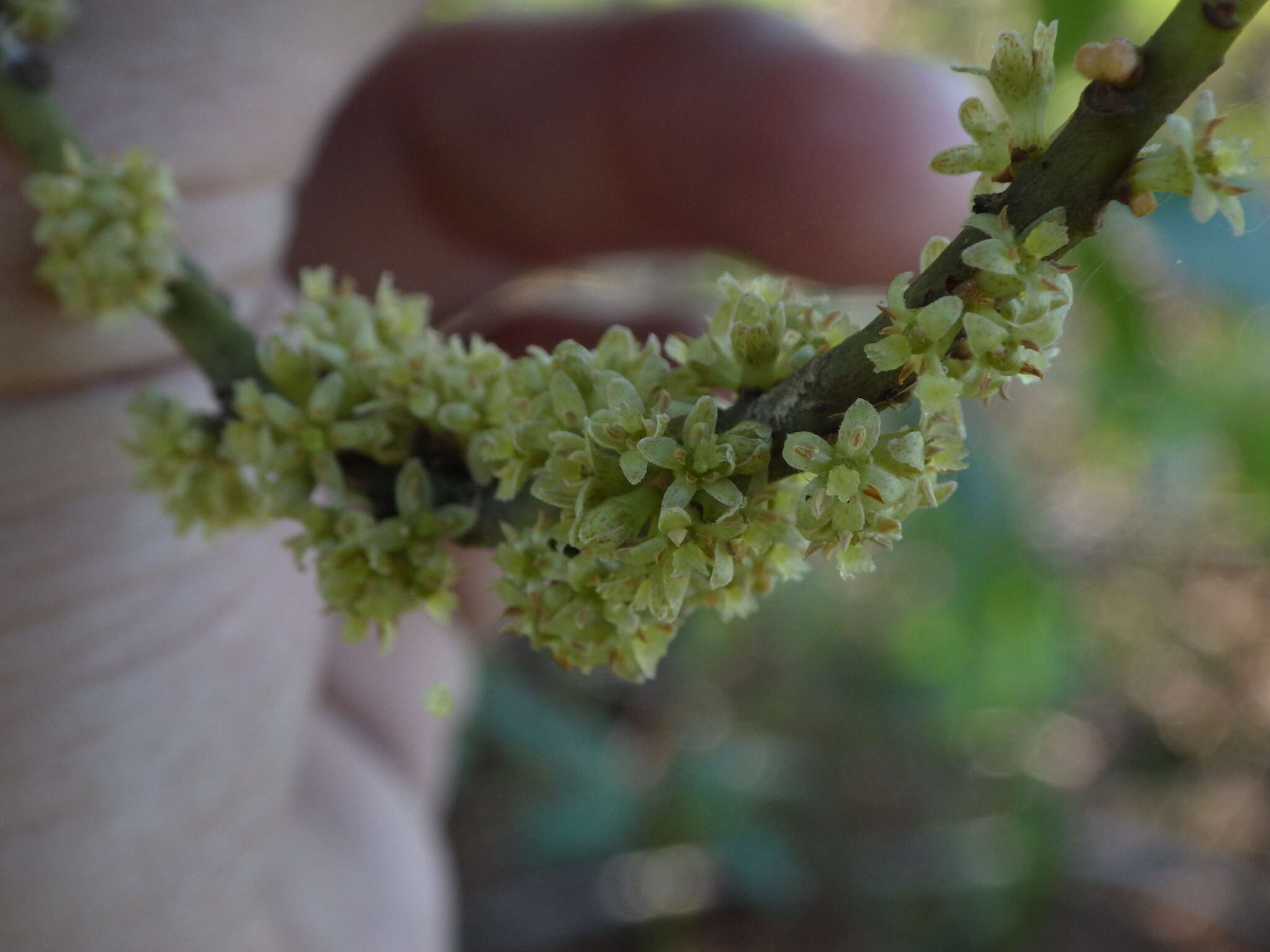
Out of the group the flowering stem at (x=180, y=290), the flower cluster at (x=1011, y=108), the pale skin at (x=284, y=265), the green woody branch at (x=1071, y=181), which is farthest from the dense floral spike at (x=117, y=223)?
the flower cluster at (x=1011, y=108)

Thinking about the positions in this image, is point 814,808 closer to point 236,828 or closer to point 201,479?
point 236,828

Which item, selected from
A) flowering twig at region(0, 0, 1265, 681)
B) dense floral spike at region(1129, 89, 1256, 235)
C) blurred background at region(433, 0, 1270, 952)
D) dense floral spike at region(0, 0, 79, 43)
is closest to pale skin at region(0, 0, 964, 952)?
dense floral spike at region(0, 0, 79, 43)

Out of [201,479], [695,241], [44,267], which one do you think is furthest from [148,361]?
[695,241]

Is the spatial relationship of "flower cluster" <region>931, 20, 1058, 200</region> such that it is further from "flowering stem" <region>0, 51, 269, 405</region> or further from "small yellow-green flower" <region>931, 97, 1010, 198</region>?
"flowering stem" <region>0, 51, 269, 405</region>

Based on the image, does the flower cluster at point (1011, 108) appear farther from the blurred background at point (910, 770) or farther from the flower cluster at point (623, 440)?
the blurred background at point (910, 770)

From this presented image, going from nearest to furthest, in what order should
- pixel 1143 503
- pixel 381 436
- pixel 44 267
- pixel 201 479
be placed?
pixel 381 436, pixel 201 479, pixel 44 267, pixel 1143 503
